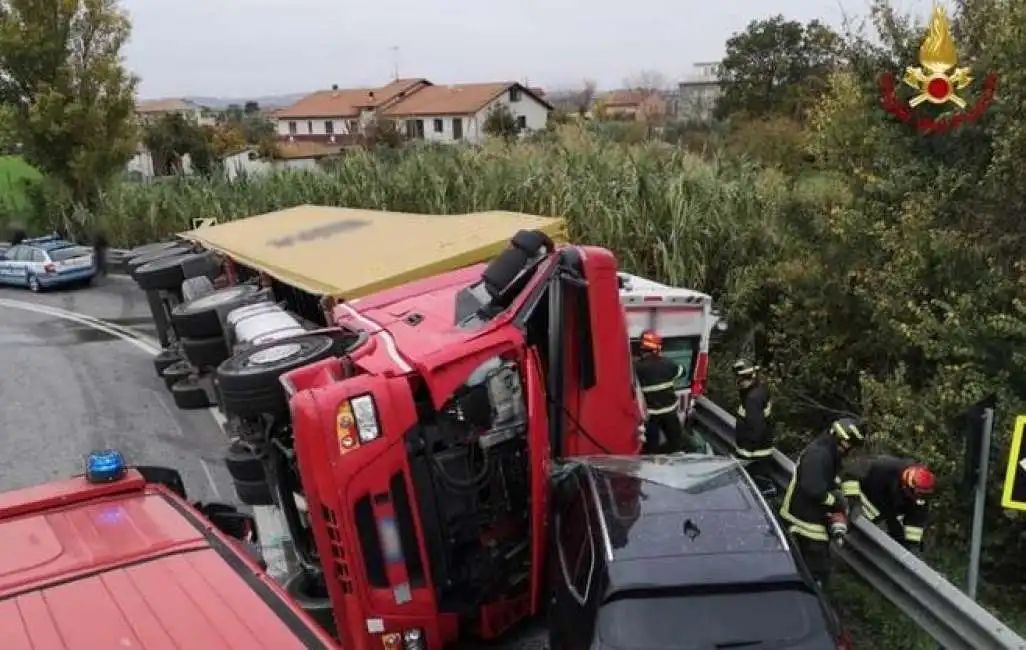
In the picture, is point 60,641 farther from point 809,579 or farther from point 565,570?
point 809,579

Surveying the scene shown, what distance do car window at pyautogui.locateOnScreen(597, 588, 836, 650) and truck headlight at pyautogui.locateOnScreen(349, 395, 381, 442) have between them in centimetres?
143

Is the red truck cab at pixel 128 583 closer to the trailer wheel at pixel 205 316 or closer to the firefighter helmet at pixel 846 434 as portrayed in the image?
the firefighter helmet at pixel 846 434

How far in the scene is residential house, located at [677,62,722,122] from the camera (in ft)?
154

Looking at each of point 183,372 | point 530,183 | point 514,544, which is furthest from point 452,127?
point 514,544

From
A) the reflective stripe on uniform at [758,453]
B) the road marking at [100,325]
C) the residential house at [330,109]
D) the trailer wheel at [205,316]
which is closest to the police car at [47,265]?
the road marking at [100,325]

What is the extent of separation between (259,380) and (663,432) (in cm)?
352

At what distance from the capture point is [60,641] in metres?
2.74

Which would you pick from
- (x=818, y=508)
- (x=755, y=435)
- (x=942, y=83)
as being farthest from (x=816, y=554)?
(x=942, y=83)

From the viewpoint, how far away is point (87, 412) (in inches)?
412

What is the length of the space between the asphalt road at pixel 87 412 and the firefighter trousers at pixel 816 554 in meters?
4.79

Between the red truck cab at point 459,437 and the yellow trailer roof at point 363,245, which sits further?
the yellow trailer roof at point 363,245

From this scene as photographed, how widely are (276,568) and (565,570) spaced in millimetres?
2367

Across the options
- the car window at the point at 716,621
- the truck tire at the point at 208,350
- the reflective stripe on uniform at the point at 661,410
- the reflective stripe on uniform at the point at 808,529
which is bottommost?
the reflective stripe on uniform at the point at 808,529

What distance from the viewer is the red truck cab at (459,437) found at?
4.73 m
